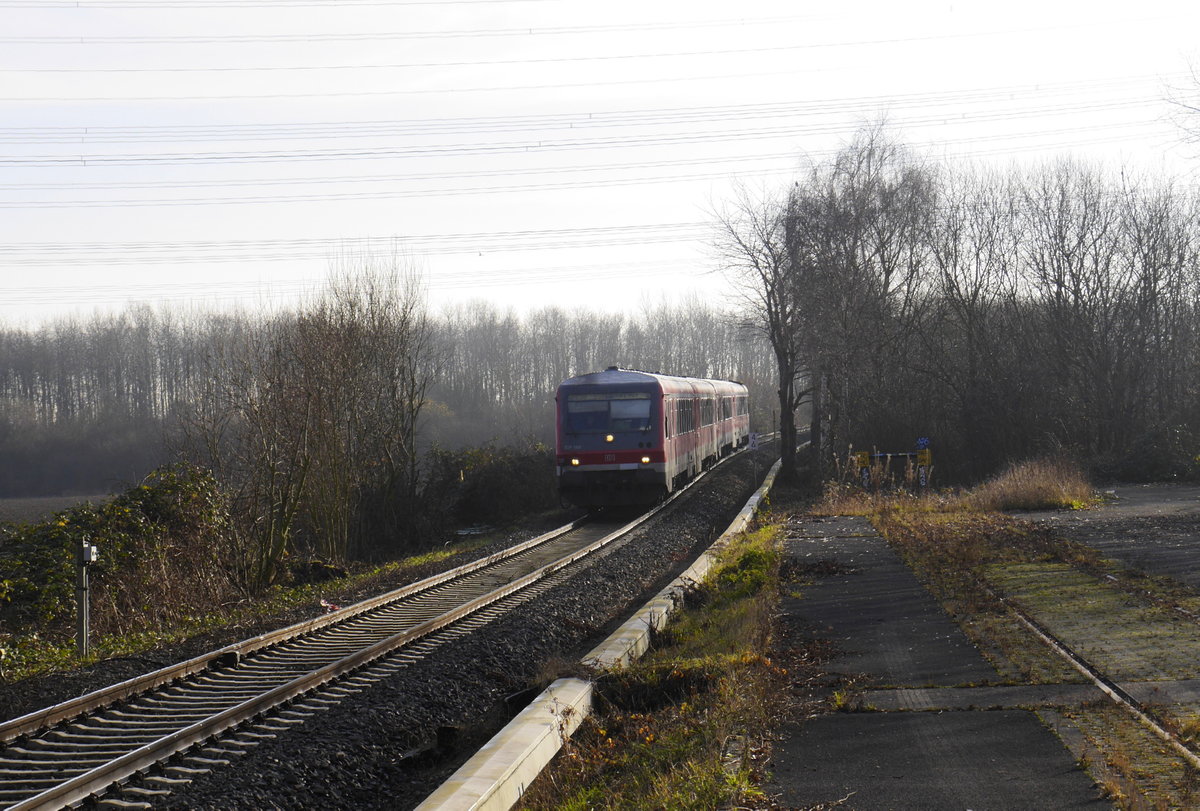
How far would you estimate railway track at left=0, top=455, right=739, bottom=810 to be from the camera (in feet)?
20.1

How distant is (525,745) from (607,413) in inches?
668

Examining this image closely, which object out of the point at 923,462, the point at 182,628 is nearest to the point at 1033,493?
the point at 923,462

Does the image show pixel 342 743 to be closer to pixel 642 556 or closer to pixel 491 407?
pixel 642 556

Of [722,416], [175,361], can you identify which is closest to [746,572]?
[722,416]

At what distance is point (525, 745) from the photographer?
5.73 m

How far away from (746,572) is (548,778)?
Result: 6.50 m

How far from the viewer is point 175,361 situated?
258 ft

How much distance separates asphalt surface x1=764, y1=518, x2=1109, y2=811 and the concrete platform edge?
132 centimetres

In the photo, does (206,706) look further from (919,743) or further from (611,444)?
(611,444)

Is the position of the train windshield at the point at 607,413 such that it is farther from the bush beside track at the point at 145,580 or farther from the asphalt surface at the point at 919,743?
the asphalt surface at the point at 919,743

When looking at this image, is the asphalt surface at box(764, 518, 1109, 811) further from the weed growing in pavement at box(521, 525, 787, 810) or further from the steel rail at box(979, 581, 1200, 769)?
the steel rail at box(979, 581, 1200, 769)

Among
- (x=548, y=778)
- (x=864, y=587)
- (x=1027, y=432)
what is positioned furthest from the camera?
(x=1027, y=432)

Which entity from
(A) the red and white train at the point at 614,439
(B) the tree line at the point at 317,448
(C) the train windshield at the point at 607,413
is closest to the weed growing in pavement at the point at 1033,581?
(A) the red and white train at the point at 614,439

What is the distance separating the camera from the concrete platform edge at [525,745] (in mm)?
4938
